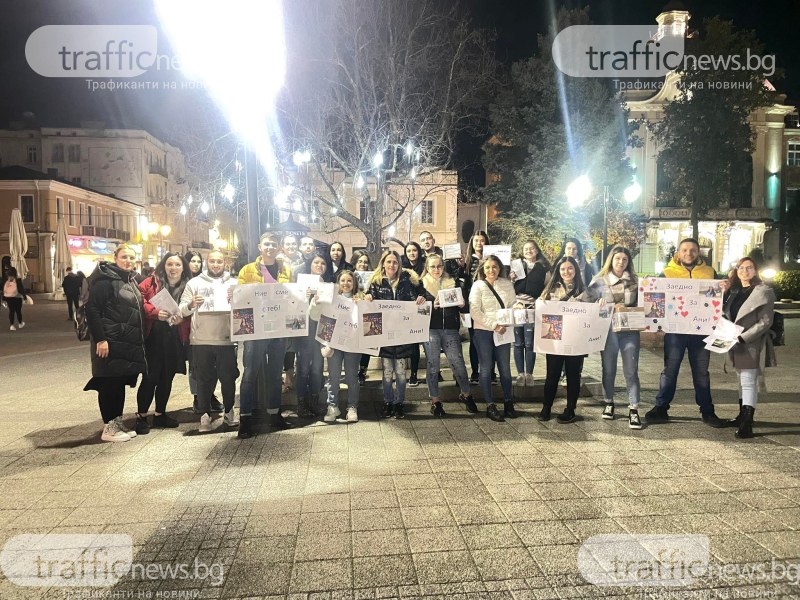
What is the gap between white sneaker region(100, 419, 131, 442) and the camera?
6.39m

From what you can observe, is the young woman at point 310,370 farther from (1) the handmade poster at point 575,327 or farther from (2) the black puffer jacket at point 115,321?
(1) the handmade poster at point 575,327

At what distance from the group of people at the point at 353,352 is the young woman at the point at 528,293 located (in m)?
0.89

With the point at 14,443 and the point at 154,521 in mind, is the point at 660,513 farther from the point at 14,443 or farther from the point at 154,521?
the point at 14,443

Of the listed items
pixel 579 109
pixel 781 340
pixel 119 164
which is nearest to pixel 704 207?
pixel 579 109

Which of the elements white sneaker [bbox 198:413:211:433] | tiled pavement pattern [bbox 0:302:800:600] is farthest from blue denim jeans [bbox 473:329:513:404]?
white sneaker [bbox 198:413:211:433]

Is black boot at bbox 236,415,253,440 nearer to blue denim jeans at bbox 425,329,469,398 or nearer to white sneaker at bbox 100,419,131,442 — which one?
white sneaker at bbox 100,419,131,442

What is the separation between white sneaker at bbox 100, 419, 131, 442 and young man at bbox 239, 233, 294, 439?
50.1 inches

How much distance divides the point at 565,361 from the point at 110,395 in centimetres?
520

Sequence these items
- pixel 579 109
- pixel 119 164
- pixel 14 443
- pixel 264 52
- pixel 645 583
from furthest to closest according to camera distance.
Answer: 1. pixel 119 164
2. pixel 579 109
3. pixel 264 52
4. pixel 14 443
5. pixel 645 583

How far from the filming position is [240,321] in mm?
6418

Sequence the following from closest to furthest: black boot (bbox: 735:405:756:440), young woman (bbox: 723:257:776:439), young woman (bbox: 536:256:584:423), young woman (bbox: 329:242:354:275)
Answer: black boot (bbox: 735:405:756:440) → young woman (bbox: 723:257:776:439) → young woman (bbox: 536:256:584:423) → young woman (bbox: 329:242:354:275)

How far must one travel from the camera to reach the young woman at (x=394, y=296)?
7.13 meters

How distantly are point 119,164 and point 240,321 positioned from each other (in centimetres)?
5824

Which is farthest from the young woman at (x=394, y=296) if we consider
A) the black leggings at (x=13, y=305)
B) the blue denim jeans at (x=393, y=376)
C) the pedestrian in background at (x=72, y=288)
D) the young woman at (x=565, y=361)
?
the pedestrian in background at (x=72, y=288)
